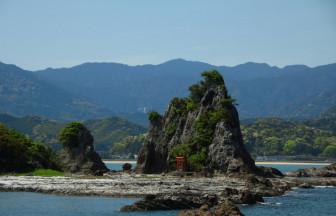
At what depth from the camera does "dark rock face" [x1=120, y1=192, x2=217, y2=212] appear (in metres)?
87.9

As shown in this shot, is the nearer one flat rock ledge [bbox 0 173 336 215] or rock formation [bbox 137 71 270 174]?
flat rock ledge [bbox 0 173 336 215]

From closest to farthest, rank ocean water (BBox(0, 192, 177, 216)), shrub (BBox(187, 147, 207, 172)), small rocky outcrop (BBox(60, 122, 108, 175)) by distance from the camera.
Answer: ocean water (BBox(0, 192, 177, 216)) → shrub (BBox(187, 147, 207, 172)) → small rocky outcrop (BBox(60, 122, 108, 175))

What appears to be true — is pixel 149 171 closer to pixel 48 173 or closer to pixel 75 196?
pixel 48 173

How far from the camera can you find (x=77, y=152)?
158 metres

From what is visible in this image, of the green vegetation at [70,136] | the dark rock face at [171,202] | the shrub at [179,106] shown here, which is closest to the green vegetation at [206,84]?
the shrub at [179,106]

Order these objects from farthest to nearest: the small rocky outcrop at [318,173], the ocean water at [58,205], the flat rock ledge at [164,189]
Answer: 1. the small rocky outcrop at [318,173]
2. the flat rock ledge at [164,189]
3. the ocean water at [58,205]

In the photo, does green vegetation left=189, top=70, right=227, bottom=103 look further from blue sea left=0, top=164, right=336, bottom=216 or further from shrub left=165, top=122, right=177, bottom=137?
blue sea left=0, top=164, right=336, bottom=216

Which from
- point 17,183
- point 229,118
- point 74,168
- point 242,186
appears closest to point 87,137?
point 74,168

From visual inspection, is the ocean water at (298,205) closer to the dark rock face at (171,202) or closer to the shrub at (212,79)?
the dark rock face at (171,202)

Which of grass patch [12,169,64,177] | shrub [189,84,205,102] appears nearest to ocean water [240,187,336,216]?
grass patch [12,169,64,177]

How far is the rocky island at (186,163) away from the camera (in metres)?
116

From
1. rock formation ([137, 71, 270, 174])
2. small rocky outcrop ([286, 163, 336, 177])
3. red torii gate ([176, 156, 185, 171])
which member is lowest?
small rocky outcrop ([286, 163, 336, 177])

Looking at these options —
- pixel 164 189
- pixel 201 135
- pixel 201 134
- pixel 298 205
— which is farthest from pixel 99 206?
pixel 201 134

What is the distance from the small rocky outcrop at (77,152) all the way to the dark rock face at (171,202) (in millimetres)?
65575
